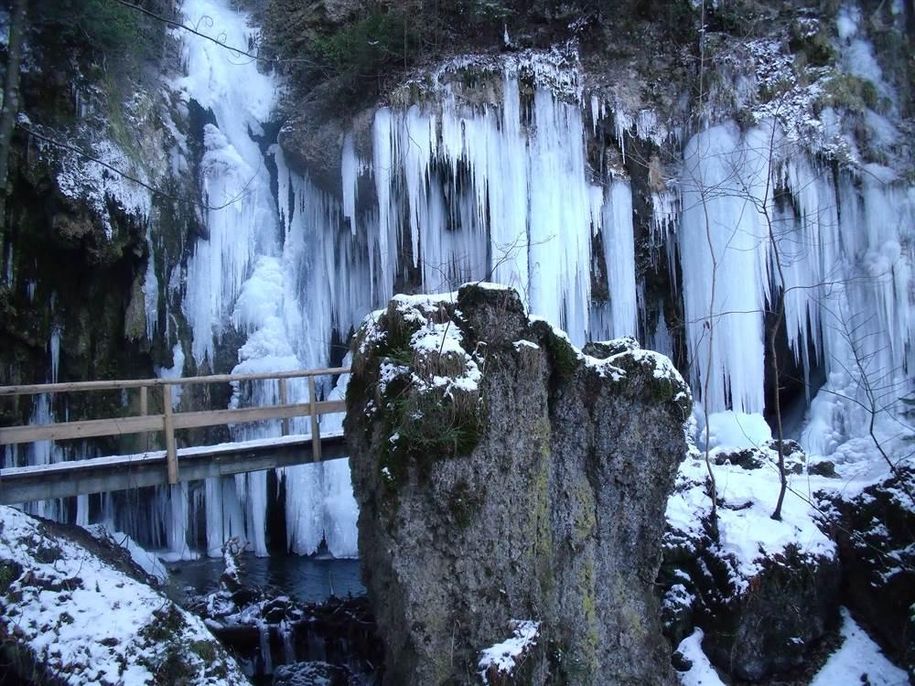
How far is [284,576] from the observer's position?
946 cm

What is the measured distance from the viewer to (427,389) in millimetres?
5043

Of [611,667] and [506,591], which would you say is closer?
[506,591]

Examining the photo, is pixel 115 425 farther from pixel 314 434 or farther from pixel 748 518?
pixel 748 518

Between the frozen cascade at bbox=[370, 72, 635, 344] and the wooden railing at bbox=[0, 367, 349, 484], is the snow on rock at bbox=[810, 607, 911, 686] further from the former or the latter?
the wooden railing at bbox=[0, 367, 349, 484]

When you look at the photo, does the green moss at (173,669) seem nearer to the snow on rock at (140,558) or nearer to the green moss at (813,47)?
the snow on rock at (140,558)

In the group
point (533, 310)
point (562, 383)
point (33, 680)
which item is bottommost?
point (33, 680)

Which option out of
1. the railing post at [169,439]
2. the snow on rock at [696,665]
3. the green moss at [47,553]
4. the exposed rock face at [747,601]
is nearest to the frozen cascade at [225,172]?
the railing post at [169,439]

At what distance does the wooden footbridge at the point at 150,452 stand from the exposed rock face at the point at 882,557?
5.58 meters

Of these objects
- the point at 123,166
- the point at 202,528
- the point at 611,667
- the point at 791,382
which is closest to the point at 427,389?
the point at 611,667

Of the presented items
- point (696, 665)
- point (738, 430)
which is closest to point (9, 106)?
point (696, 665)

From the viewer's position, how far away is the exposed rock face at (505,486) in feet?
16.6

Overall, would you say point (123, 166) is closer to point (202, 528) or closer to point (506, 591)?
point (202, 528)

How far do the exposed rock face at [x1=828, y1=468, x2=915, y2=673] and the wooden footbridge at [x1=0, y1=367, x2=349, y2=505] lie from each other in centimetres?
558

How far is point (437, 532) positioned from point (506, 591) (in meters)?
0.65
